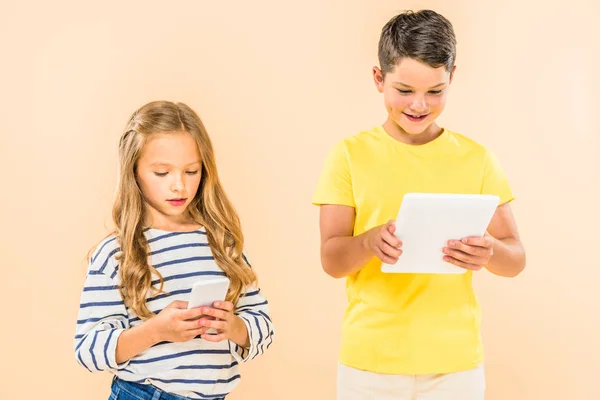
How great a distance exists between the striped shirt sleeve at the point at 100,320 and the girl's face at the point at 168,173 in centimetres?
14

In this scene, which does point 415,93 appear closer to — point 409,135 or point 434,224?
point 409,135

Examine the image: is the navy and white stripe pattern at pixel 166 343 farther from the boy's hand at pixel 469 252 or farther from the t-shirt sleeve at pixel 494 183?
the t-shirt sleeve at pixel 494 183

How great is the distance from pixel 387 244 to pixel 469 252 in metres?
0.16

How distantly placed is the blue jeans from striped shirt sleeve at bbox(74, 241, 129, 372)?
1.9 inches

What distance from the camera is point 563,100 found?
2.86 m

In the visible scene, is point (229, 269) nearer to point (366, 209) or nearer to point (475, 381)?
point (366, 209)

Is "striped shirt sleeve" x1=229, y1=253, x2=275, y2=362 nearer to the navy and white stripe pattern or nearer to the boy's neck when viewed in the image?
the navy and white stripe pattern

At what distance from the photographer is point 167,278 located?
1.66 metres

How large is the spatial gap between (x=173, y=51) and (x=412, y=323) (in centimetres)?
135

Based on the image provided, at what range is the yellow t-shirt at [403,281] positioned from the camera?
170 cm

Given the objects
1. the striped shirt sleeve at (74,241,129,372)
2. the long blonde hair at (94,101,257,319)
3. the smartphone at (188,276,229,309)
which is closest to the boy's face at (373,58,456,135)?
the long blonde hair at (94,101,257,319)

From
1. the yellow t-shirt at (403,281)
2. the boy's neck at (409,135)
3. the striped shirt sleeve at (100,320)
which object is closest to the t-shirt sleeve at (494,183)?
the yellow t-shirt at (403,281)

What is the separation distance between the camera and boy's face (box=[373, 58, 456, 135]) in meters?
1.71

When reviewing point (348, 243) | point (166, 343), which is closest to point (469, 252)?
point (348, 243)
